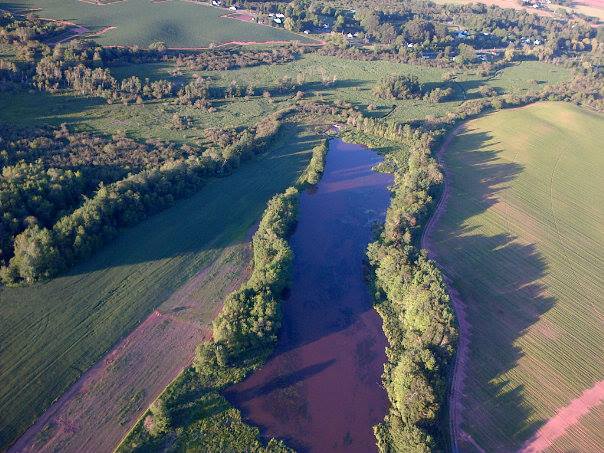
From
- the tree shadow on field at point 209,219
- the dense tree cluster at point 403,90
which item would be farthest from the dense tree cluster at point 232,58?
the tree shadow on field at point 209,219

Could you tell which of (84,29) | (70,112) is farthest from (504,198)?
(84,29)

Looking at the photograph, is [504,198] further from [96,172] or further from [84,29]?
[84,29]

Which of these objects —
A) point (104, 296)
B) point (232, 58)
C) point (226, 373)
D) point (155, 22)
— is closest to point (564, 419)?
point (226, 373)

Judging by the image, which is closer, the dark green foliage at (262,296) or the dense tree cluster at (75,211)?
the dark green foliage at (262,296)

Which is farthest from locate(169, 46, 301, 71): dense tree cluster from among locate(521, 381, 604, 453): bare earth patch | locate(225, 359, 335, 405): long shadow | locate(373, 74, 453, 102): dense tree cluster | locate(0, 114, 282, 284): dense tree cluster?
locate(521, 381, 604, 453): bare earth patch

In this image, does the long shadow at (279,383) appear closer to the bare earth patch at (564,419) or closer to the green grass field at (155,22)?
the bare earth patch at (564,419)

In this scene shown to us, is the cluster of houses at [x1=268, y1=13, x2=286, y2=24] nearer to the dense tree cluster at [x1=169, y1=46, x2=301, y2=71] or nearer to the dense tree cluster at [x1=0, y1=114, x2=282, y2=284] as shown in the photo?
the dense tree cluster at [x1=169, y1=46, x2=301, y2=71]

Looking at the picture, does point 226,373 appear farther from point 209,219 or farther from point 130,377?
point 209,219
